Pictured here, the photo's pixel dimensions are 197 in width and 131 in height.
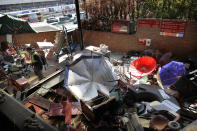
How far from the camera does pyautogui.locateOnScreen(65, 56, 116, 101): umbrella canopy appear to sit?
5.64 metres

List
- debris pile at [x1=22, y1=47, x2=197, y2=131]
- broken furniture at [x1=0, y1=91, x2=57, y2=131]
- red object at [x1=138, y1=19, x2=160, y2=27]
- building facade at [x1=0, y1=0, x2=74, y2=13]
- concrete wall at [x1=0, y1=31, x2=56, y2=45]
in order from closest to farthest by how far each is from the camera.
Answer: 1. broken furniture at [x1=0, y1=91, x2=57, y2=131]
2. debris pile at [x1=22, y1=47, x2=197, y2=131]
3. red object at [x1=138, y1=19, x2=160, y2=27]
4. concrete wall at [x1=0, y1=31, x2=56, y2=45]
5. building facade at [x1=0, y1=0, x2=74, y2=13]

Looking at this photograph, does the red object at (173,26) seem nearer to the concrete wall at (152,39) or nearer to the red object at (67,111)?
the concrete wall at (152,39)

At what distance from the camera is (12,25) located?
8648mm

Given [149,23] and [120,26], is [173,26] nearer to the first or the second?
[149,23]

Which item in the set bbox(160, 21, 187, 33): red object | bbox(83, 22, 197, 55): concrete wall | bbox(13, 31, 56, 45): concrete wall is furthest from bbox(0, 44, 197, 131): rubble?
bbox(13, 31, 56, 45): concrete wall

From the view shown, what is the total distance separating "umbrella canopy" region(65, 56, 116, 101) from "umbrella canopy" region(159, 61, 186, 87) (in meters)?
2.31

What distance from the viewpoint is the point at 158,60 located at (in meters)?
8.33

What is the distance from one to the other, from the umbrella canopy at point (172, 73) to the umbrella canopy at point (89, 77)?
231cm

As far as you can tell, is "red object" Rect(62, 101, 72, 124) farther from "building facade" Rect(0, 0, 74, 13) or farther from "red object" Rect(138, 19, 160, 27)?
"building facade" Rect(0, 0, 74, 13)

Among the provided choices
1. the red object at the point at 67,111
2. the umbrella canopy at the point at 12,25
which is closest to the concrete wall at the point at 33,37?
the umbrella canopy at the point at 12,25

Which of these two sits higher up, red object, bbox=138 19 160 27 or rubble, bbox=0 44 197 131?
red object, bbox=138 19 160 27

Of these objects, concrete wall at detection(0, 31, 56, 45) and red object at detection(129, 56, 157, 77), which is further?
concrete wall at detection(0, 31, 56, 45)

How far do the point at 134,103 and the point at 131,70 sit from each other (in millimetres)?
1861

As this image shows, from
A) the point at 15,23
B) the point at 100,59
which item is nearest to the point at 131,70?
the point at 100,59
